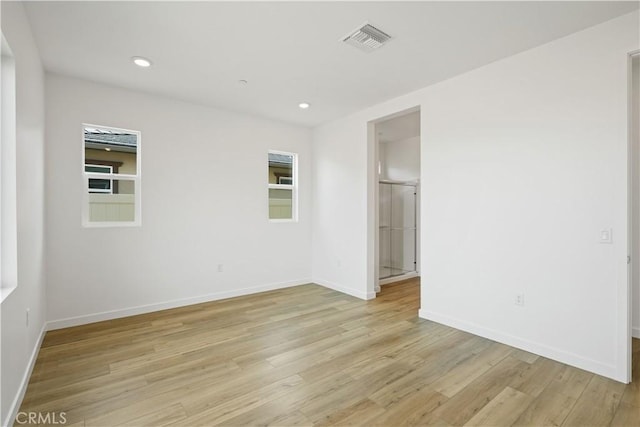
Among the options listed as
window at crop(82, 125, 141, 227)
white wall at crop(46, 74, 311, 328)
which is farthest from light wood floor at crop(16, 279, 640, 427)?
window at crop(82, 125, 141, 227)

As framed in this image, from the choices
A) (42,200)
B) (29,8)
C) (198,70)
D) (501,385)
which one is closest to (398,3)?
(198,70)

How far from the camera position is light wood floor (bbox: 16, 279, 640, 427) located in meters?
1.95

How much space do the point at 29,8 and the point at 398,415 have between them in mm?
3823

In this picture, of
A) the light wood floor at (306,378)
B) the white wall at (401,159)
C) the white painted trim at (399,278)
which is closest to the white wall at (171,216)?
the light wood floor at (306,378)

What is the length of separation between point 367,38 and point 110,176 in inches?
130

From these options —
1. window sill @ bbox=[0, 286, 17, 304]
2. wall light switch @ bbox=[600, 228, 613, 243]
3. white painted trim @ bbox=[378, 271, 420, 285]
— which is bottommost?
white painted trim @ bbox=[378, 271, 420, 285]

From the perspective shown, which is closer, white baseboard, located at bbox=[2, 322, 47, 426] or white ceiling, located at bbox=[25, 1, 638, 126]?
white baseboard, located at bbox=[2, 322, 47, 426]

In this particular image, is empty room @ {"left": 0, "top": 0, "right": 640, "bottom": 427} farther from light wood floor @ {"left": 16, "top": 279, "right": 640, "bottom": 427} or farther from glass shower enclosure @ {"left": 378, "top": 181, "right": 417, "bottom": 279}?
glass shower enclosure @ {"left": 378, "top": 181, "right": 417, "bottom": 279}

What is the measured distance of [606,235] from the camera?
2.40 m

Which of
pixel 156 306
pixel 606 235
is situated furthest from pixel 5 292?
pixel 606 235

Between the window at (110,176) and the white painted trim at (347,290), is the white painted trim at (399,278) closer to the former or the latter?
the white painted trim at (347,290)

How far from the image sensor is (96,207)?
12.0 feet

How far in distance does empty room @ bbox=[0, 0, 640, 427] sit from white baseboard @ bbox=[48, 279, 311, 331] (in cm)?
2

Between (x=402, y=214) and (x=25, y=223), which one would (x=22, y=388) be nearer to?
(x=25, y=223)
